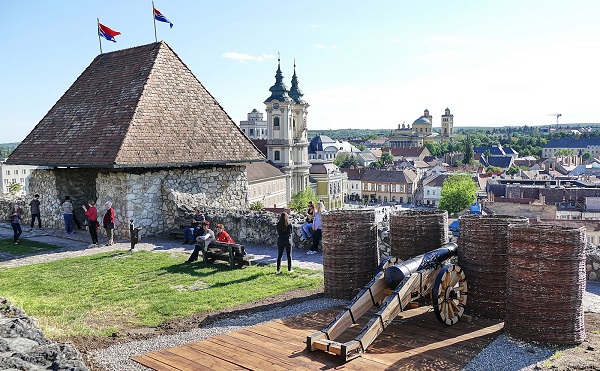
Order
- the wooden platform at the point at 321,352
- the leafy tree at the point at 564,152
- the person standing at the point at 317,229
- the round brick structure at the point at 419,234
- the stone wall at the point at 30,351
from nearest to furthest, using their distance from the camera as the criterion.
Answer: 1. the stone wall at the point at 30,351
2. the wooden platform at the point at 321,352
3. the round brick structure at the point at 419,234
4. the person standing at the point at 317,229
5. the leafy tree at the point at 564,152

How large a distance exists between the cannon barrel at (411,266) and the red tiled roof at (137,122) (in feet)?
30.4

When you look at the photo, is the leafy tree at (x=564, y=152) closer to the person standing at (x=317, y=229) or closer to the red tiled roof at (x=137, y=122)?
the red tiled roof at (x=137, y=122)

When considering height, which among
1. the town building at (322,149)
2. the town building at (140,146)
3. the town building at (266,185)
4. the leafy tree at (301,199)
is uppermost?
the town building at (322,149)

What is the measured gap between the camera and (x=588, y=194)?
64.9m

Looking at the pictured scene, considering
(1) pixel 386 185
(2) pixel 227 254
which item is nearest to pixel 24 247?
(2) pixel 227 254

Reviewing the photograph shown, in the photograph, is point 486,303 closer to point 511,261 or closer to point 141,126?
point 511,261

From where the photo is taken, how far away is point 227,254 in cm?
1163

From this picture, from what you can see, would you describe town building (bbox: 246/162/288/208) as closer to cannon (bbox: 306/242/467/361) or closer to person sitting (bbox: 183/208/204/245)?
person sitting (bbox: 183/208/204/245)

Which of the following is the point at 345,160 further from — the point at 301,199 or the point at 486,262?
the point at 486,262

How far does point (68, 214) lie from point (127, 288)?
7.40m

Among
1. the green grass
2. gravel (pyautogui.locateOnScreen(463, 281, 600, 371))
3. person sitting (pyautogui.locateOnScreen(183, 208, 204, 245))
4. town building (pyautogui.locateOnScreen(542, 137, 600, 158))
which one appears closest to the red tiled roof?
person sitting (pyautogui.locateOnScreen(183, 208, 204, 245))

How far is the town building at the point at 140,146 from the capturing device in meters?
15.4

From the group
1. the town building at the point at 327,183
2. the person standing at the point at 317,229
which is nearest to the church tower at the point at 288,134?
the town building at the point at 327,183

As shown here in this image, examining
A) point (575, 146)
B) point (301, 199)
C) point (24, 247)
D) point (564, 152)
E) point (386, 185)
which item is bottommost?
point (301, 199)
